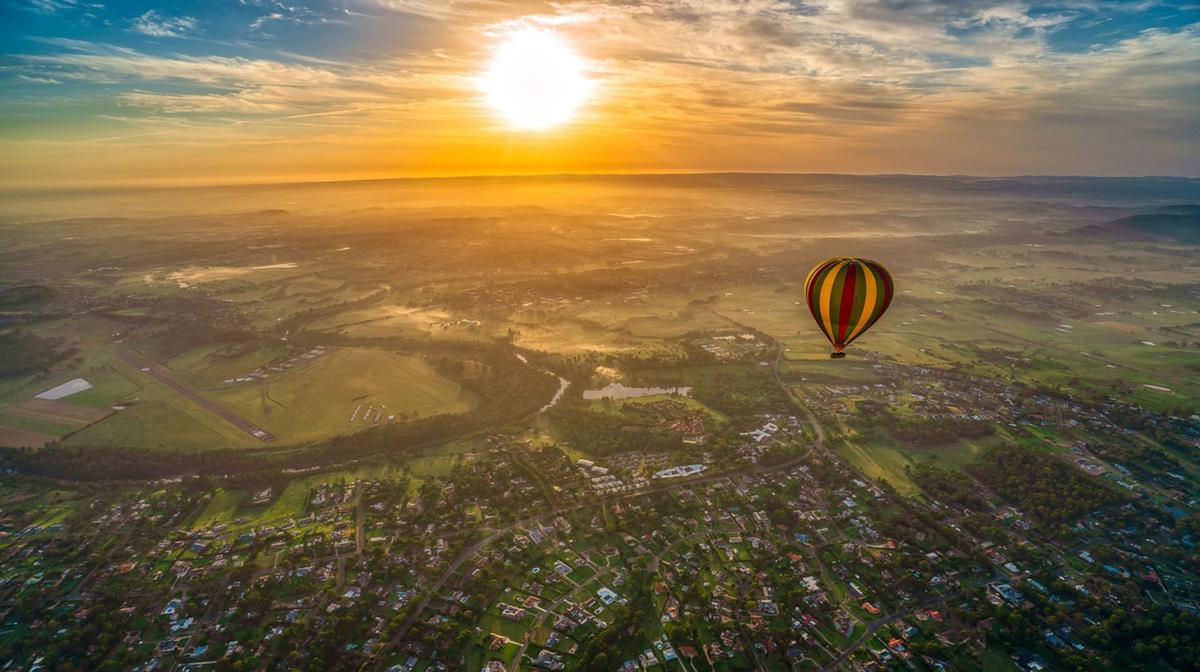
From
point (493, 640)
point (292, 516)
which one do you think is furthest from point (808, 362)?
point (292, 516)

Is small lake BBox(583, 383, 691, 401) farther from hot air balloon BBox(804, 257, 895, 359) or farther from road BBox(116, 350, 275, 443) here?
road BBox(116, 350, 275, 443)

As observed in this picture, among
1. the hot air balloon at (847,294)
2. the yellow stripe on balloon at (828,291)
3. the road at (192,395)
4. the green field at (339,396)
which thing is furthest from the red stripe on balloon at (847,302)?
the road at (192,395)

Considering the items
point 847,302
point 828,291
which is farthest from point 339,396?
point 847,302

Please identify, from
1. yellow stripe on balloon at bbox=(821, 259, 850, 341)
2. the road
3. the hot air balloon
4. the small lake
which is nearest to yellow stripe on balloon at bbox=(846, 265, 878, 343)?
the hot air balloon

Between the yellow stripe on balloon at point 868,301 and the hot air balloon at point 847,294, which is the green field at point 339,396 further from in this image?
the yellow stripe on balloon at point 868,301

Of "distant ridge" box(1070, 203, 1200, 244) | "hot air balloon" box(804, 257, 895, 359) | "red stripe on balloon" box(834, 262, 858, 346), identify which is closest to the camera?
"red stripe on balloon" box(834, 262, 858, 346)

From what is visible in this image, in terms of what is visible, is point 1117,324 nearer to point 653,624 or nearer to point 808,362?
point 808,362
